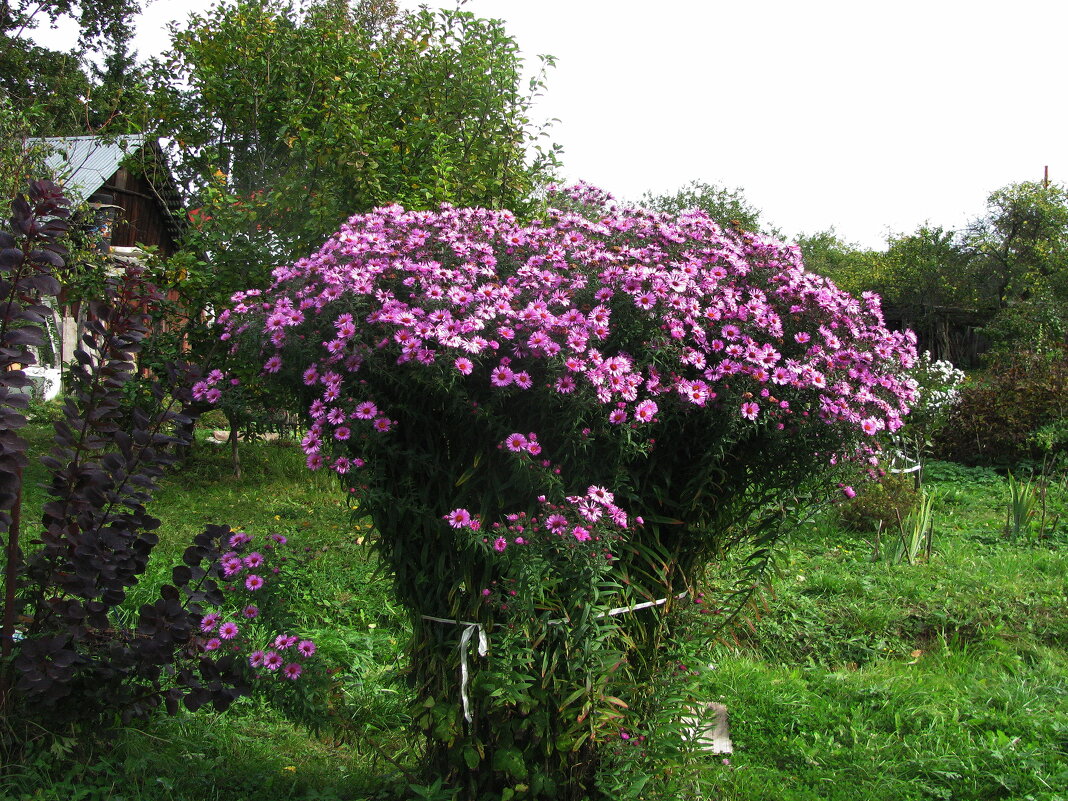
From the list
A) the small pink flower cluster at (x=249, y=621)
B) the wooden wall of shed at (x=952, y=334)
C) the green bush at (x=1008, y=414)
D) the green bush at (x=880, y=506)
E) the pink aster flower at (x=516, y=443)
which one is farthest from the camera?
the wooden wall of shed at (x=952, y=334)

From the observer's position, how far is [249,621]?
8.49 feet

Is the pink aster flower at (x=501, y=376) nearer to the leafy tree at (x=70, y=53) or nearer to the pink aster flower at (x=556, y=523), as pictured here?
the pink aster flower at (x=556, y=523)

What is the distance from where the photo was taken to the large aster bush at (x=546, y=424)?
1971 mm

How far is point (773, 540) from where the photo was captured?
7.94ft

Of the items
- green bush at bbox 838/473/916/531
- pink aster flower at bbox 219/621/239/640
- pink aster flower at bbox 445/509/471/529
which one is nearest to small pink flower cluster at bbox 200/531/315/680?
pink aster flower at bbox 219/621/239/640

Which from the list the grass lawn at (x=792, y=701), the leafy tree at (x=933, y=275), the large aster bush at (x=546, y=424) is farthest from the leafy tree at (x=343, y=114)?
the leafy tree at (x=933, y=275)

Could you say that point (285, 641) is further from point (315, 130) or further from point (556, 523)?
point (315, 130)

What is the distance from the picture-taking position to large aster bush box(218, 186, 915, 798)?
1.97 meters

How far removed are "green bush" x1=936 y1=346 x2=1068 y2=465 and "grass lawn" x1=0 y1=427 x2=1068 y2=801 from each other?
12.4 ft

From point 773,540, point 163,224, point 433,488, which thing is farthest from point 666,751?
point 163,224

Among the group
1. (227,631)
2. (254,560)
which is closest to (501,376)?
(254,560)

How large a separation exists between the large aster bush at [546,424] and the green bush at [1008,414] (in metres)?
7.83

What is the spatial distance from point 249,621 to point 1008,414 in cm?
910

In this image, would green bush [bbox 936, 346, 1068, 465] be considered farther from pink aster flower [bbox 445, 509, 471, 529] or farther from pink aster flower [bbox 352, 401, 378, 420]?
pink aster flower [bbox 352, 401, 378, 420]
